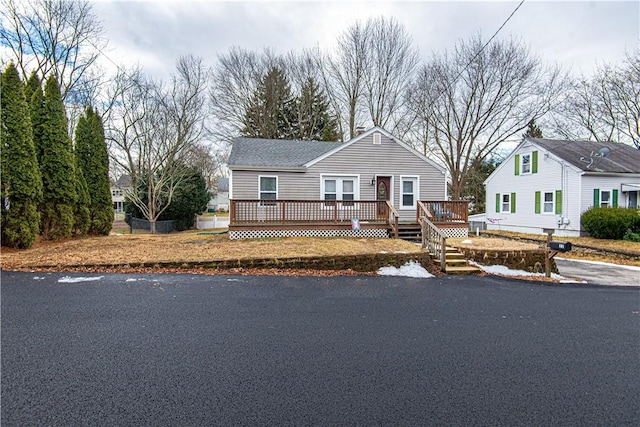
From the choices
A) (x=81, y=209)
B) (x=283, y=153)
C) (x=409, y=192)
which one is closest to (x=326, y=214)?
(x=283, y=153)

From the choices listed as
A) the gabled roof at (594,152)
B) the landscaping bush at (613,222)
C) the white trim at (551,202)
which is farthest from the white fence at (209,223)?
the landscaping bush at (613,222)

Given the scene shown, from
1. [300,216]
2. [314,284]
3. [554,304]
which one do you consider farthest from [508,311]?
[300,216]

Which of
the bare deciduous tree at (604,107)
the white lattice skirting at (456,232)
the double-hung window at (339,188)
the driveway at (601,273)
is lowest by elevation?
the driveway at (601,273)

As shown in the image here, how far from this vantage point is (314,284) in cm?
654

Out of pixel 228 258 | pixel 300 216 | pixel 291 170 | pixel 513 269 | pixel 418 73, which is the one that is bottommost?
pixel 513 269

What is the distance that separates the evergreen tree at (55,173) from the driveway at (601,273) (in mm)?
15954

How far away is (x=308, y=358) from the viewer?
3248 mm

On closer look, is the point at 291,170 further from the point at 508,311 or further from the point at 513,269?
the point at 508,311

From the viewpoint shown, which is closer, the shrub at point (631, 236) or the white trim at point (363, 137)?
the white trim at point (363, 137)

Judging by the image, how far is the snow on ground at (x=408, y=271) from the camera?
25.3 ft

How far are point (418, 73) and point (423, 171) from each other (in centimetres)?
1322

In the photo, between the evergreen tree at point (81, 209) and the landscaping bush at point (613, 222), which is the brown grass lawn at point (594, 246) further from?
the evergreen tree at point (81, 209)

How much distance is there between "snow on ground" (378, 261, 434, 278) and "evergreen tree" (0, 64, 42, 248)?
392 inches

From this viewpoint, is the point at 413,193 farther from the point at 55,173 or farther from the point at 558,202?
the point at 55,173
